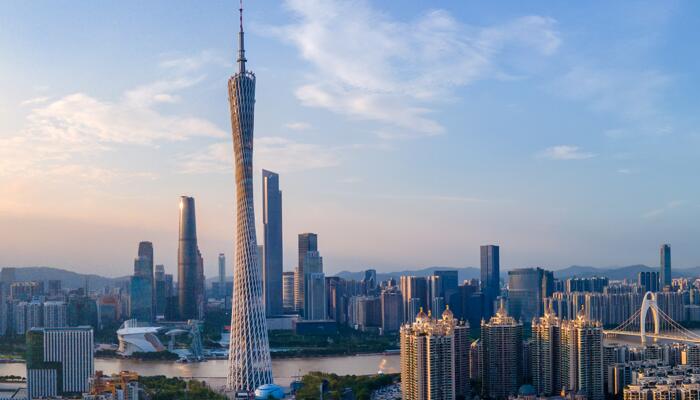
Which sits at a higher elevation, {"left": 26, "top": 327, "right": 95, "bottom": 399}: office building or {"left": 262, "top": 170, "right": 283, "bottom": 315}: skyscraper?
{"left": 262, "top": 170, "right": 283, "bottom": 315}: skyscraper

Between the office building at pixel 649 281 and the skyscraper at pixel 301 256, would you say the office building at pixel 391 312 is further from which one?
the office building at pixel 649 281

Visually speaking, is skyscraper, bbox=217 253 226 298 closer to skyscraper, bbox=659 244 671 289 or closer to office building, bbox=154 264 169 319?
office building, bbox=154 264 169 319

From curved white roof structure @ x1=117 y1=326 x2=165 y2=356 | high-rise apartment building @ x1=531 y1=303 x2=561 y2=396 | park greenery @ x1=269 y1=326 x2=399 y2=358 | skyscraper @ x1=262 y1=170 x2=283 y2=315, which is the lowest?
park greenery @ x1=269 y1=326 x2=399 y2=358

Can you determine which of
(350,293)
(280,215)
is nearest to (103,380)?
(350,293)

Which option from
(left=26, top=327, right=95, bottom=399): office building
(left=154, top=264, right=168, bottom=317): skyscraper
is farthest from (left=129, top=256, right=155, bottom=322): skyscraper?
(left=26, top=327, right=95, bottom=399): office building

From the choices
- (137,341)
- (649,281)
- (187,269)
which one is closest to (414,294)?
(187,269)

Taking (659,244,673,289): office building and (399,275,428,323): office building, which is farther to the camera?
(659,244,673,289): office building

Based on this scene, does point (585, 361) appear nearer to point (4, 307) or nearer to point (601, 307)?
point (601, 307)
